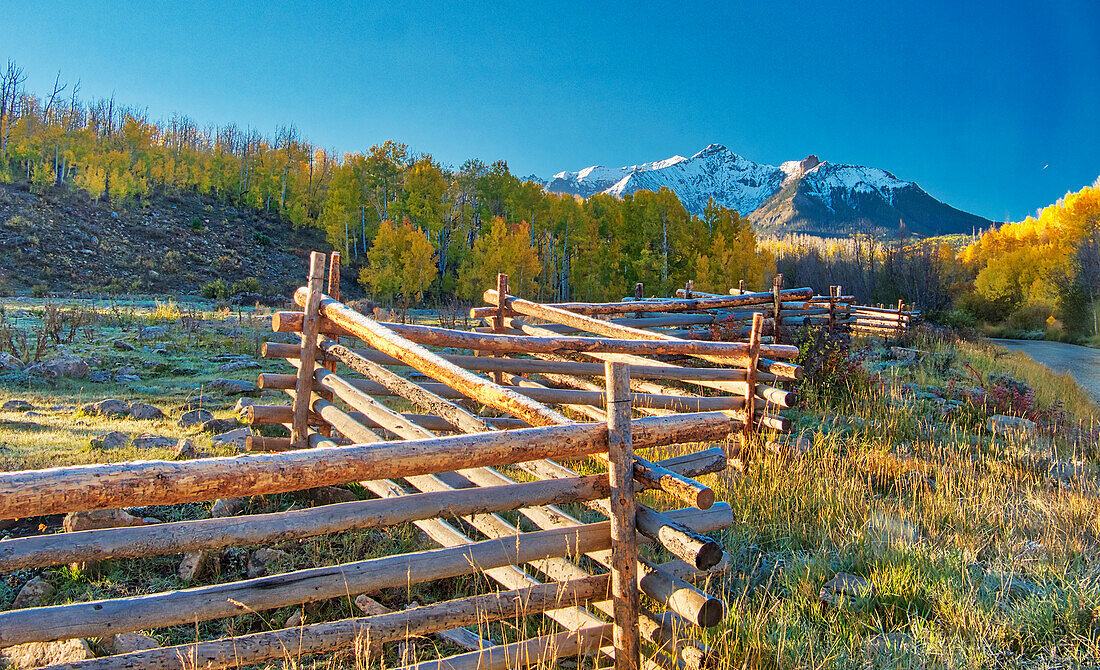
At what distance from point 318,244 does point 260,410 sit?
151 ft

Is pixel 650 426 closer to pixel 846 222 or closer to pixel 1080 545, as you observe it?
pixel 1080 545

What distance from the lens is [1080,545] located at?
3.95 m

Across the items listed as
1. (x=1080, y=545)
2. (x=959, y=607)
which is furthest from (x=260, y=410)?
(x=1080, y=545)

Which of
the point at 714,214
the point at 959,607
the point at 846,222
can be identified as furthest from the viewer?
the point at 846,222

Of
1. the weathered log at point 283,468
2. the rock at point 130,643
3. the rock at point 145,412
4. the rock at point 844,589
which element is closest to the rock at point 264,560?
the rock at point 130,643

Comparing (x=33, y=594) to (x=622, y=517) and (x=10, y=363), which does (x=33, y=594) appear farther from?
(x=10, y=363)

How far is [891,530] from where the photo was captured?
4020 millimetres

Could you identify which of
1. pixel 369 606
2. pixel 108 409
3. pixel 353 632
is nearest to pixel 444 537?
pixel 369 606

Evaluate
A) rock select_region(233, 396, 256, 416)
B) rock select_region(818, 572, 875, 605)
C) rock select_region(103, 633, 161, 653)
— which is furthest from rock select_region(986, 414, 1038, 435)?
rock select_region(233, 396, 256, 416)

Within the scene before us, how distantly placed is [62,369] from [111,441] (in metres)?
4.50

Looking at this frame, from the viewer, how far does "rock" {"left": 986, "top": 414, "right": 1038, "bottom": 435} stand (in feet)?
22.2

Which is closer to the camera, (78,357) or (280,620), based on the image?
(280,620)

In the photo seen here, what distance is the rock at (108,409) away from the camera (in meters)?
6.84

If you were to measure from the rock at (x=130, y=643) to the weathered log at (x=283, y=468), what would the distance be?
1.58 m
